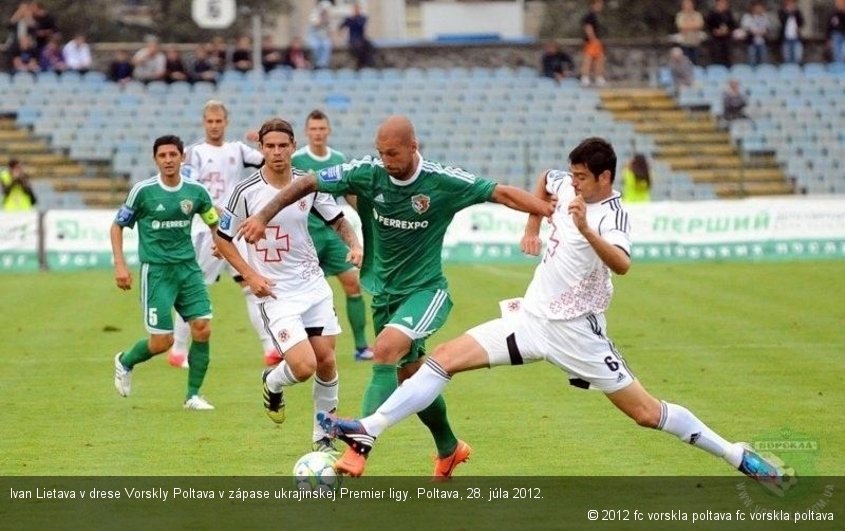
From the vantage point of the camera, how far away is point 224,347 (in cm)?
1628

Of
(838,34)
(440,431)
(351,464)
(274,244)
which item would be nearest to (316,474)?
(351,464)

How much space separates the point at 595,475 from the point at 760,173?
83.4 ft

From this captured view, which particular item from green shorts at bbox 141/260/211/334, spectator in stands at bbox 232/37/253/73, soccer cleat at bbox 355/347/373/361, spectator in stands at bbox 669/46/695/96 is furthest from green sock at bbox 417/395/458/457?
spectator in stands at bbox 669/46/695/96

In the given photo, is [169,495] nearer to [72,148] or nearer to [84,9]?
[72,148]

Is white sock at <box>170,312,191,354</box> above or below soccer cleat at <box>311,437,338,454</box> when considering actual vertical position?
below

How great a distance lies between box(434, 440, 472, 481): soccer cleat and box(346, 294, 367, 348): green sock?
5.93 m

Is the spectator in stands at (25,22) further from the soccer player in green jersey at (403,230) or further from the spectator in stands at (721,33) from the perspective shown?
the soccer player in green jersey at (403,230)

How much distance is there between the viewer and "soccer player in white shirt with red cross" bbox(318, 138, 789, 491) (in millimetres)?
8430

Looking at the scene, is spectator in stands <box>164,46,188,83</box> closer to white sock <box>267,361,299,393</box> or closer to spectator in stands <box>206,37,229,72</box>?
spectator in stands <box>206,37,229,72</box>

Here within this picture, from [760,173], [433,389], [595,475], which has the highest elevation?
[433,389]

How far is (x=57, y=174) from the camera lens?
32.4 metres

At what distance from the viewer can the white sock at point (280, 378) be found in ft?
33.8

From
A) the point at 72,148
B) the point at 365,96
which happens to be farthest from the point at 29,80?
the point at 365,96

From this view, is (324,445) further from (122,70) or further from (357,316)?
(122,70)
